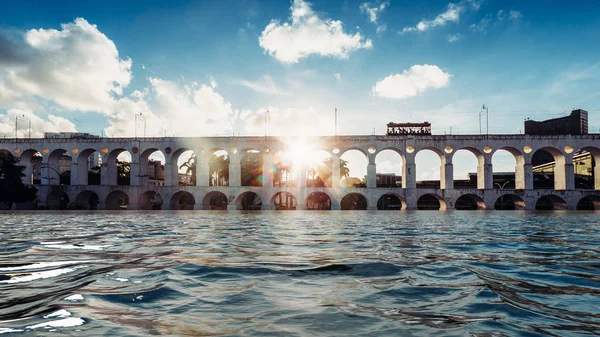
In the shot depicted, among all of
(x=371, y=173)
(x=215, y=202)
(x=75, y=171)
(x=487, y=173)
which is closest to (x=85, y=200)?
(x=75, y=171)

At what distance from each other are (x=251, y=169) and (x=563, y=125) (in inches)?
2286

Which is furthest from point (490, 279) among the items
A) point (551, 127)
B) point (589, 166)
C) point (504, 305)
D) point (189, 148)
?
point (551, 127)

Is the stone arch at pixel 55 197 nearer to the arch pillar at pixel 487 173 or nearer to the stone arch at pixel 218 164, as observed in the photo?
the stone arch at pixel 218 164

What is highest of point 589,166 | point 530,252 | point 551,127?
point 551,127

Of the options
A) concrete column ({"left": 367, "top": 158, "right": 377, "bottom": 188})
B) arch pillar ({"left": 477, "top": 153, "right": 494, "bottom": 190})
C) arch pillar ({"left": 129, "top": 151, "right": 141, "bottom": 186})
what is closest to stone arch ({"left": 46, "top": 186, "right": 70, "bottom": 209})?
arch pillar ({"left": 129, "top": 151, "right": 141, "bottom": 186})

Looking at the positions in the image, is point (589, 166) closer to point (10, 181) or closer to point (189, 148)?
point (189, 148)

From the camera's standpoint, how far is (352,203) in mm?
60719

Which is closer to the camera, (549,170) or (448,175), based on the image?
(448,175)

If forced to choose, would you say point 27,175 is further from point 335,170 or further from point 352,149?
point 352,149

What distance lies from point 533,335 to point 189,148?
2152 inches

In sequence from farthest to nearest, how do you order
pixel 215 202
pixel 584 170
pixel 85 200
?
pixel 584 170 → pixel 215 202 → pixel 85 200

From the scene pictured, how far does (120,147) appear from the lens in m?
55.9

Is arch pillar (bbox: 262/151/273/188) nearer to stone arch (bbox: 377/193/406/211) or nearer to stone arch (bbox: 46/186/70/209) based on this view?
stone arch (bbox: 377/193/406/211)

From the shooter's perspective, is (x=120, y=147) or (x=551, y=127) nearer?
(x=120, y=147)
